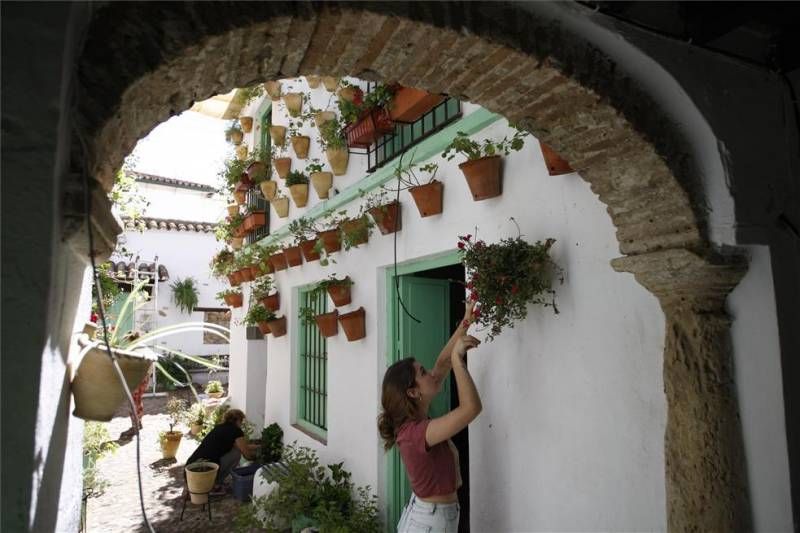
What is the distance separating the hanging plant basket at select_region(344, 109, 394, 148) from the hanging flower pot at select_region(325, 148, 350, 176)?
21.2 inches

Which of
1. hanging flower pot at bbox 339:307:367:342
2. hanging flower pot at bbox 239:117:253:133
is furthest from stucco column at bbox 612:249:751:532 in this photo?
hanging flower pot at bbox 239:117:253:133

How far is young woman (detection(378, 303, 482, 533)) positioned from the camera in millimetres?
2625

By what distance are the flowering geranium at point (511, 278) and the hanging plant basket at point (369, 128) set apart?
6.46 ft

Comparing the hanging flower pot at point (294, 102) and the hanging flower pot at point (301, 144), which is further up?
the hanging flower pot at point (294, 102)

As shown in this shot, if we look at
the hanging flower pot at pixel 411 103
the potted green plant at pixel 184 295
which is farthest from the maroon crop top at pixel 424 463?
the potted green plant at pixel 184 295

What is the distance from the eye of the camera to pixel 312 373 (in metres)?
6.65

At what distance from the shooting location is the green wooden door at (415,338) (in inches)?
176

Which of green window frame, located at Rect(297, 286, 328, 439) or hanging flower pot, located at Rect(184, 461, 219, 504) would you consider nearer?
hanging flower pot, located at Rect(184, 461, 219, 504)

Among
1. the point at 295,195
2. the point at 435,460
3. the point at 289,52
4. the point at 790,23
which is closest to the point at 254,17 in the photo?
the point at 289,52

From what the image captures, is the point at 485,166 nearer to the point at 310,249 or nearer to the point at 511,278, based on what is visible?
the point at 511,278

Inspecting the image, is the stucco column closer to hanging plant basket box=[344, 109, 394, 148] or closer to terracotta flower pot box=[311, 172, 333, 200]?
hanging plant basket box=[344, 109, 394, 148]

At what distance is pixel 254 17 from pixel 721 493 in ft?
7.51

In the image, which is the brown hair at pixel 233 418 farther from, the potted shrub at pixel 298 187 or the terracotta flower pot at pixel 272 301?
the potted shrub at pixel 298 187

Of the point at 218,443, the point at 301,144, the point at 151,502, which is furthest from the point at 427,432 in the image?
the point at 151,502
